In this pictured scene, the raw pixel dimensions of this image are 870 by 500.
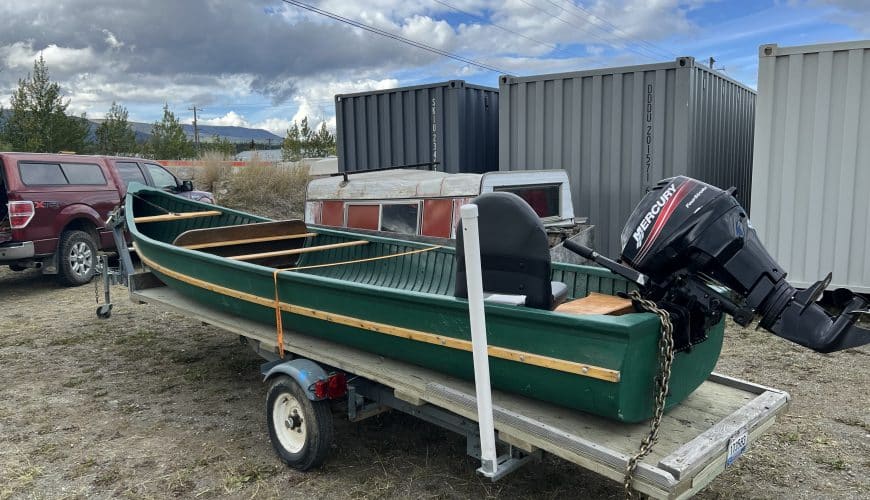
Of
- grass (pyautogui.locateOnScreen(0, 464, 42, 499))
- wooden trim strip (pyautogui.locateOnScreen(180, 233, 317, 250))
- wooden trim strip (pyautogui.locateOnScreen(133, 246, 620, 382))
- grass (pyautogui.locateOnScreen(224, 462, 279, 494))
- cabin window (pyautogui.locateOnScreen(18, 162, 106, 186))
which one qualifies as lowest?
grass (pyautogui.locateOnScreen(0, 464, 42, 499))

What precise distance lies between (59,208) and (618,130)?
7530mm

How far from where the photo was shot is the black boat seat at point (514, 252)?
290 cm

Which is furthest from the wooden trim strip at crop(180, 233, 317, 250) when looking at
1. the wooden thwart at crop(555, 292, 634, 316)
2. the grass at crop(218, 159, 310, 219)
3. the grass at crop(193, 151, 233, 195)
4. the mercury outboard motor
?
the grass at crop(193, 151, 233, 195)

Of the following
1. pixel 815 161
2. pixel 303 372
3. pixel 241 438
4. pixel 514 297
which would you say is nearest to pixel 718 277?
pixel 514 297

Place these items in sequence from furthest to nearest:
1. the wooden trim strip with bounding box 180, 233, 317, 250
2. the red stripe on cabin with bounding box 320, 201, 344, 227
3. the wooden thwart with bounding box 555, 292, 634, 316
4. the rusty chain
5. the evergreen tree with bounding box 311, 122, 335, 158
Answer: the evergreen tree with bounding box 311, 122, 335, 158, the red stripe on cabin with bounding box 320, 201, 344, 227, the wooden trim strip with bounding box 180, 233, 317, 250, the wooden thwart with bounding box 555, 292, 634, 316, the rusty chain

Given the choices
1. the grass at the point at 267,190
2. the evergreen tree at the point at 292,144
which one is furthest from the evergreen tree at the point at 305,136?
the grass at the point at 267,190

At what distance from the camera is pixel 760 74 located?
6.77 metres

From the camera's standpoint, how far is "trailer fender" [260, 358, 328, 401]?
11.9 ft

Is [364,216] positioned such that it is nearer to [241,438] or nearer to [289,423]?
[241,438]

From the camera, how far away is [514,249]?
2.95m

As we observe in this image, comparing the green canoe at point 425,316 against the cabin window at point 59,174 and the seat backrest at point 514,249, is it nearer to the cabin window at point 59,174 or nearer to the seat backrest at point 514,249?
the seat backrest at point 514,249

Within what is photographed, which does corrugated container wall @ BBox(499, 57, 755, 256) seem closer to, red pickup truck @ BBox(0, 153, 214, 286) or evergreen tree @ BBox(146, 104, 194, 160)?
red pickup truck @ BBox(0, 153, 214, 286)

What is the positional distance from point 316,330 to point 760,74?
5.53 meters

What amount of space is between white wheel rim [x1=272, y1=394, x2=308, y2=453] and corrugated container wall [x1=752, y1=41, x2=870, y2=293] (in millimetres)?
5478
